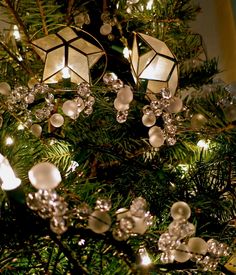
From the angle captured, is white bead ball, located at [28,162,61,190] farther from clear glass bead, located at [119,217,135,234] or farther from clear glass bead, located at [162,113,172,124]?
clear glass bead, located at [162,113,172,124]

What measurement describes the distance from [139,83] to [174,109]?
3.7 inches

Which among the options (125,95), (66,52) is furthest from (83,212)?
(66,52)

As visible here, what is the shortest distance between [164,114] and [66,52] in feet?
0.48

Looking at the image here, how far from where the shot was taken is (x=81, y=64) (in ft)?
1.61

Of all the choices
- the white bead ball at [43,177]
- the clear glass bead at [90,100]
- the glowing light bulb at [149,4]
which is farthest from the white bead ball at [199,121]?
the glowing light bulb at [149,4]

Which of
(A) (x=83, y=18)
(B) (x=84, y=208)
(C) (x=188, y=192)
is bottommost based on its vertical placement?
(C) (x=188, y=192)

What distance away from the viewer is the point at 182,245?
0.31m

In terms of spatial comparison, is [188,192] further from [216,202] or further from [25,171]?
[25,171]

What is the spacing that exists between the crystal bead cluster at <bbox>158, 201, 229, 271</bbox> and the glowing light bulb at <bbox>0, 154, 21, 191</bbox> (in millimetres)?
112

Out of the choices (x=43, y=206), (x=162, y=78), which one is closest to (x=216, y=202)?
(x=162, y=78)

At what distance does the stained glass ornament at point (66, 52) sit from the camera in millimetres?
477

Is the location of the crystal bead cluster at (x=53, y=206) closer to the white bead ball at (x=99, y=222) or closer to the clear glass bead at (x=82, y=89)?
the white bead ball at (x=99, y=222)

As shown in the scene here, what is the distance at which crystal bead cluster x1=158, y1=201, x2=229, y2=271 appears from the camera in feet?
0.93

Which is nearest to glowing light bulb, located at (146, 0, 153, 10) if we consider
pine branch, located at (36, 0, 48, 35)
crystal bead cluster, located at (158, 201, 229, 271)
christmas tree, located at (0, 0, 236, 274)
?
christmas tree, located at (0, 0, 236, 274)
